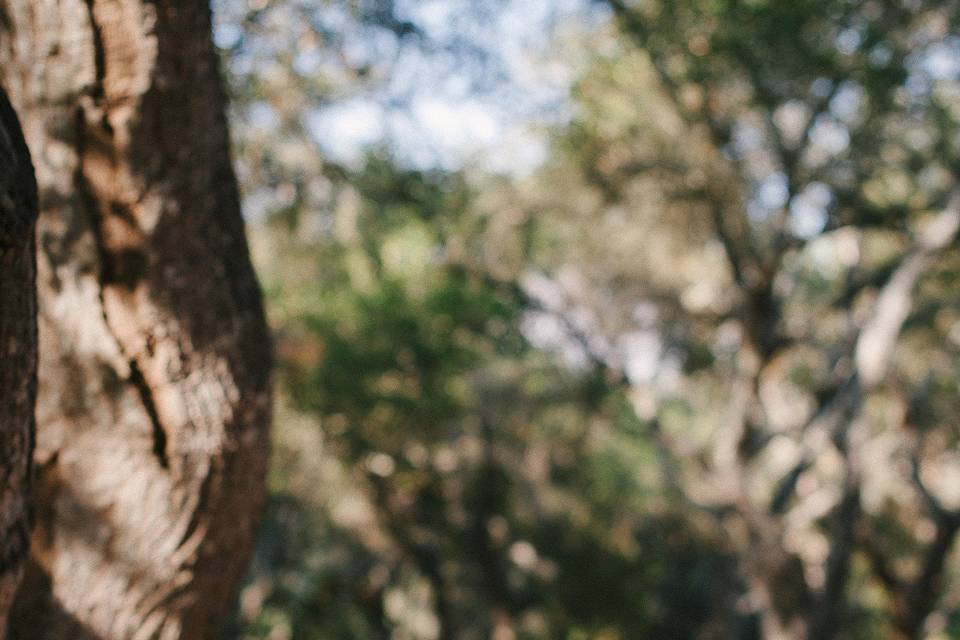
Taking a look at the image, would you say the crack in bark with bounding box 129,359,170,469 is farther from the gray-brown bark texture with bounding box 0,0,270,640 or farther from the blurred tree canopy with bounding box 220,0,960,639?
the blurred tree canopy with bounding box 220,0,960,639

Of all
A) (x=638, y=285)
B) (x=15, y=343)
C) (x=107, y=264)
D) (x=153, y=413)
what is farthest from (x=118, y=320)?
(x=638, y=285)

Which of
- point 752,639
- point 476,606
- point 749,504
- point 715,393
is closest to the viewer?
point 749,504

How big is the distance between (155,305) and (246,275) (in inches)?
11.7

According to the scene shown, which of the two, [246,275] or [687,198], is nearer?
[246,275]

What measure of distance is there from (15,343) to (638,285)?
625 inches

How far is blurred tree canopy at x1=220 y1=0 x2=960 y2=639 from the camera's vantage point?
773cm

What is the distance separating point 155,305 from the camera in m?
2.35

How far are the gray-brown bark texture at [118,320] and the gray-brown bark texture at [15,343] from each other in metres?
0.30

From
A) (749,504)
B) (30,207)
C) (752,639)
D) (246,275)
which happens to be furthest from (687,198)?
(752,639)

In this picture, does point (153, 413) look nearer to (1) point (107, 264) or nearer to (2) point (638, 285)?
(1) point (107, 264)

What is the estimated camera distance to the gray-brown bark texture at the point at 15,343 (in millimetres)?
1797

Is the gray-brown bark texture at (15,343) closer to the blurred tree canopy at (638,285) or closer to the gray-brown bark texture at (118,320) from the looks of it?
the gray-brown bark texture at (118,320)

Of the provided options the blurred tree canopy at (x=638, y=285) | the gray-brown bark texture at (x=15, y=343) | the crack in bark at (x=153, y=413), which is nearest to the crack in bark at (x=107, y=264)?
the crack in bark at (x=153, y=413)

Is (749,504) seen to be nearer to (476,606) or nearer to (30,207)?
(30,207)
